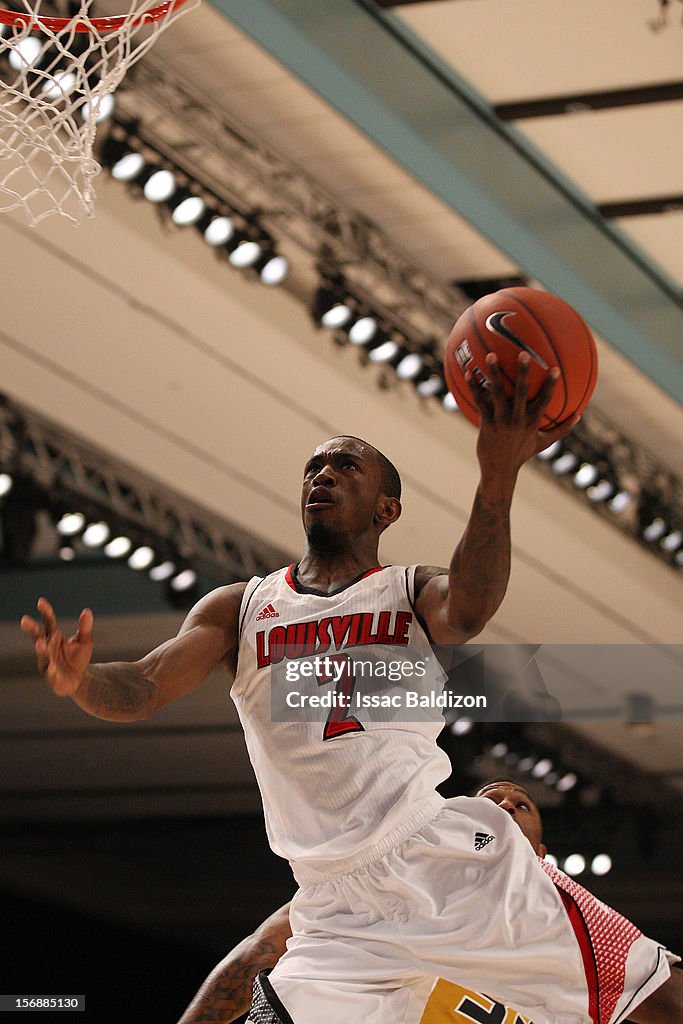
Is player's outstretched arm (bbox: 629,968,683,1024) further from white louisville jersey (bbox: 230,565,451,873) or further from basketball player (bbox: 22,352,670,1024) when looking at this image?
white louisville jersey (bbox: 230,565,451,873)

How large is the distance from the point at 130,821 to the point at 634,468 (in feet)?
22.1

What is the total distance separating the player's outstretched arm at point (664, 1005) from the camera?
366cm

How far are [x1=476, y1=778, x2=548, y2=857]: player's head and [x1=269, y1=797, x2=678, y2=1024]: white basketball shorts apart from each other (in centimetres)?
110

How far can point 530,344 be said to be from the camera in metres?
3.20

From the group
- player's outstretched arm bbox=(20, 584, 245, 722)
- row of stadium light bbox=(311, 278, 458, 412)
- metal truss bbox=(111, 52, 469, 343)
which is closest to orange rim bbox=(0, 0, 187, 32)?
player's outstretched arm bbox=(20, 584, 245, 722)

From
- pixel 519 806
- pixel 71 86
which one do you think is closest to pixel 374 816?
pixel 519 806

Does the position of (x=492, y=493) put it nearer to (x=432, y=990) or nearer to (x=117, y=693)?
(x=117, y=693)

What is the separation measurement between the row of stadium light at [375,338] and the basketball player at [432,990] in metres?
4.41

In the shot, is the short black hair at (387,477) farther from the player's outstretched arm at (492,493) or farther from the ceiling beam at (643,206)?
the ceiling beam at (643,206)

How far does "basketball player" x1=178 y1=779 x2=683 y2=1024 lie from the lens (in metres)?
3.69

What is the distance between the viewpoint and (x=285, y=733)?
11.1 ft

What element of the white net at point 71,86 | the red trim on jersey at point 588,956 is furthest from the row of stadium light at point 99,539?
the red trim on jersey at point 588,956

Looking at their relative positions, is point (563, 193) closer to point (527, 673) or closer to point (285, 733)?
point (285, 733)

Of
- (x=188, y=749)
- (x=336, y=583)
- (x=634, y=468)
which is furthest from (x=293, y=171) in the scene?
(x=188, y=749)
